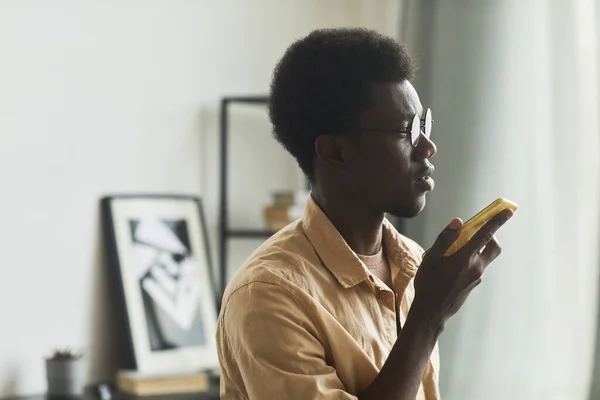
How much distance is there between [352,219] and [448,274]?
0.19 m

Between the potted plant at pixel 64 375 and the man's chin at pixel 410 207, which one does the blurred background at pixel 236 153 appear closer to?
the potted plant at pixel 64 375

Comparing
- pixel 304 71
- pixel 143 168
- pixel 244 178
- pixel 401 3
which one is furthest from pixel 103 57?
pixel 304 71

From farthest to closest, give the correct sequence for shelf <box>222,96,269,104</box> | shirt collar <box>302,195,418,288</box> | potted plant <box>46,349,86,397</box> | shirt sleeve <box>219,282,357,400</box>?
shelf <box>222,96,269,104</box>, potted plant <box>46,349,86,397</box>, shirt collar <box>302,195,418,288</box>, shirt sleeve <box>219,282,357,400</box>

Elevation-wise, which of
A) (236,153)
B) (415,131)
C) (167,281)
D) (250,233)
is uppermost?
(415,131)

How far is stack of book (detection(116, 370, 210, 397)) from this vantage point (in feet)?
8.79

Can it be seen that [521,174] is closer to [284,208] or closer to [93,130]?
[284,208]

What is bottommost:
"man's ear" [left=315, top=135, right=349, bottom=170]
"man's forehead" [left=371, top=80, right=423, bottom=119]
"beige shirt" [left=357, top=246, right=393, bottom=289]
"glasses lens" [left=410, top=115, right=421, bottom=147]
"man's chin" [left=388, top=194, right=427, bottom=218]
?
"beige shirt" [left=357, top=246, right=393, bottom=289]

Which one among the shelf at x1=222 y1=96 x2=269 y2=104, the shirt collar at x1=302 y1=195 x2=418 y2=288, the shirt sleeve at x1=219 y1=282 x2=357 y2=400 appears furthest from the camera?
the shelf at x1=222 y1=96 x2=269 y2=104

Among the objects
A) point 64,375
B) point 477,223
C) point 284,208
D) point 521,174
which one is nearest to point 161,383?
point 64,375

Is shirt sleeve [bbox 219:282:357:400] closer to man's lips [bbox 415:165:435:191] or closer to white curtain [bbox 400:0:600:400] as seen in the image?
man's lips [bbox 415:165:435:191]

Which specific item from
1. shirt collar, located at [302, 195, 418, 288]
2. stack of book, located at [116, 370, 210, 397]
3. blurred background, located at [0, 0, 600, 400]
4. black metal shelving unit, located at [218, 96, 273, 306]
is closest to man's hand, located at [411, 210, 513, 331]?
shirt collar, located at [302, 195, 418, 288]

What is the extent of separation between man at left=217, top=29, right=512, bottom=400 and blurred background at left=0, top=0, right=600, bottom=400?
3.61ft

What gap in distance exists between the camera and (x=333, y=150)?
139cm

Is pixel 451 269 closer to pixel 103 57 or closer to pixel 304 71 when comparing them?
pixel 304 71
